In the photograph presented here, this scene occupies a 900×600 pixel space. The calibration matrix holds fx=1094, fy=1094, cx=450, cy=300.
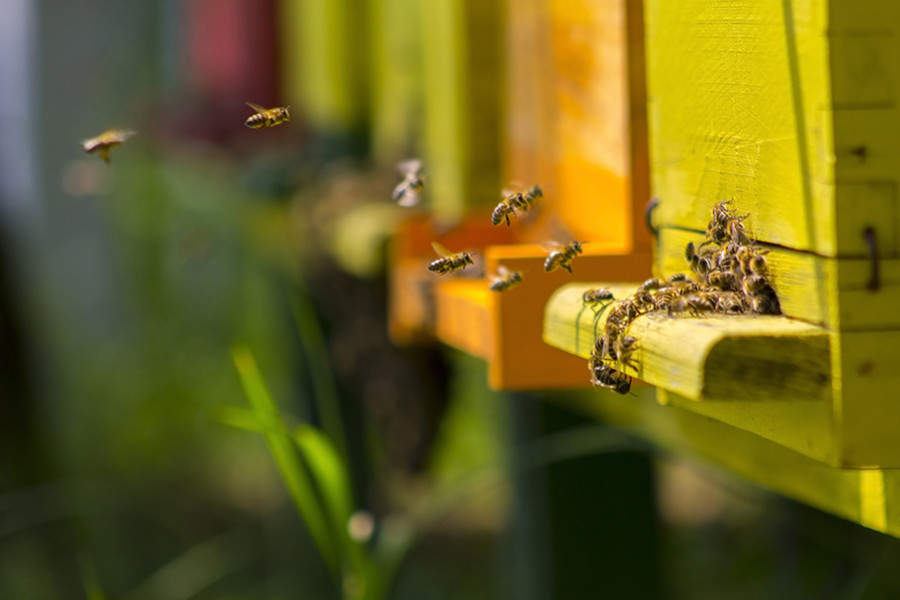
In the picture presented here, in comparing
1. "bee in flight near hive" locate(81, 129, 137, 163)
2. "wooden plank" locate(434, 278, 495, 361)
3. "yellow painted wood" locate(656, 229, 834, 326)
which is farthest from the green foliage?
"yellow painted wood" locate(656, 229, 834, 326)

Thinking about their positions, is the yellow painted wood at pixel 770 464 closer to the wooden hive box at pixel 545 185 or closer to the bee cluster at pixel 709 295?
the bee cluster at pixel 709 295

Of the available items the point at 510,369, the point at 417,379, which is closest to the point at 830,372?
the point at 510,369

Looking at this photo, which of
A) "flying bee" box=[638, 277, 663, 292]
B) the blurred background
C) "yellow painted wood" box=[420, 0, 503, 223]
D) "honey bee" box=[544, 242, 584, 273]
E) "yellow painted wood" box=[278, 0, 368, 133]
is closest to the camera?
"flying bee" box=[638, 277, 663, 292]

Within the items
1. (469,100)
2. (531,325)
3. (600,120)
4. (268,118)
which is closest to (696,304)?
(531,325)

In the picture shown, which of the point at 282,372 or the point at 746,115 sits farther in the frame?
the point at 282,372

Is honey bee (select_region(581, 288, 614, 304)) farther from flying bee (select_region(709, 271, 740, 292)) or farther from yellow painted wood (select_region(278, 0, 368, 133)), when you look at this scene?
yellow painted wood (select_region(278, 0, 368, 133))

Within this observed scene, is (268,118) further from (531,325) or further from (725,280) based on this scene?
(725,280)
